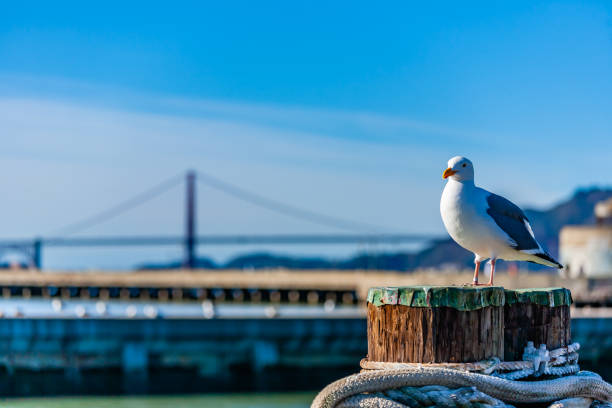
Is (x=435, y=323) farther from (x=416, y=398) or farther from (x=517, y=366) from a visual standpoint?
(x=517, y=366)

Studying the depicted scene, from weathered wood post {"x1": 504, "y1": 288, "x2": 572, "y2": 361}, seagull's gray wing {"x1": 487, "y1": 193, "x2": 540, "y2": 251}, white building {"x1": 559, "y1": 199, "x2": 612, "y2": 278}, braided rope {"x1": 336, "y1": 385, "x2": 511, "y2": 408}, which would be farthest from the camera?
white building {"x1": 559, "y1": 199, "x2": 612, "y2": 278}

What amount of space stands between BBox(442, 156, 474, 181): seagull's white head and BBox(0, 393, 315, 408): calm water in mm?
13733

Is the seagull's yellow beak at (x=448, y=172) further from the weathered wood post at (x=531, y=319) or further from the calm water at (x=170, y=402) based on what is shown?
the calm water at (x=170, y=402)

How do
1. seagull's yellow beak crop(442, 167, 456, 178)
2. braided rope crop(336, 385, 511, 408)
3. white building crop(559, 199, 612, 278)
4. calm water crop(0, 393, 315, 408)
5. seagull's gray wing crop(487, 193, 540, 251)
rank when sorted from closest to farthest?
braided rope crop(336, 385, 511, 408), seagull's yellow beak crop(442, 167, 456, 178), seagull's gray wing crop(487, 193, 540, 251), calm water crop(0, 393, 315, 408), white building crop(559, 199, 612, 278)

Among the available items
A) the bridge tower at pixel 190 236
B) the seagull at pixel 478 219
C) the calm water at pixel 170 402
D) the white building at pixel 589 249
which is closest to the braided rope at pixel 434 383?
the seagull at pixel 478 219

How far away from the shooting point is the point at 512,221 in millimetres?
5496

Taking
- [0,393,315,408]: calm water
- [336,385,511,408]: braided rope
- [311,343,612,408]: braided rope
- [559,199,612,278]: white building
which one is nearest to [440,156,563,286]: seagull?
[311,343,612,408]: braided rope

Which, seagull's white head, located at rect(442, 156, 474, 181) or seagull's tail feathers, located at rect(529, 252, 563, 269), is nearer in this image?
seagull's white head, located at rect(442, 156, 474, 181)

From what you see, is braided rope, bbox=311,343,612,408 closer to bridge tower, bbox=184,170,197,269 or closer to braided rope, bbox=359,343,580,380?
braided rope, bbox=359,343,580,380

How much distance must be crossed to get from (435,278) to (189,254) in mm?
58272

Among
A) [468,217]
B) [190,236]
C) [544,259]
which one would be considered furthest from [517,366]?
[190,236]

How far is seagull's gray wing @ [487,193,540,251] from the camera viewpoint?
536 centimetres

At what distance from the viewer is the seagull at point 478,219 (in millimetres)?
5211

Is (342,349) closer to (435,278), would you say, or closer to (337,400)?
(337,400)
